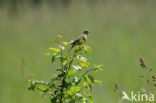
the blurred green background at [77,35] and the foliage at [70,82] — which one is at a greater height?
the blurred green background at [77,35]

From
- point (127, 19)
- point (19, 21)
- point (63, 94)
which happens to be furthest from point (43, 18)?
point (63, 94)

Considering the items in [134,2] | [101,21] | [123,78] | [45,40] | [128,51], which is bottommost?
[123,78]

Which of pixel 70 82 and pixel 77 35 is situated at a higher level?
pixel 77 35

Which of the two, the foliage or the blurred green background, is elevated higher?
the blurred green background

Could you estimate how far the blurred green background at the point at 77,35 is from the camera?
10.1 feet

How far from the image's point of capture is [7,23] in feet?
16.0

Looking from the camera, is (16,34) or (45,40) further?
(16,34)

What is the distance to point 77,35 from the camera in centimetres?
419

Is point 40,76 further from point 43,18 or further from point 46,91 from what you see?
point 46,91

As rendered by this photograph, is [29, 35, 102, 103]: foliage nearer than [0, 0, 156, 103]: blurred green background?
Yes

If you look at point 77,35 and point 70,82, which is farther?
point 77,35

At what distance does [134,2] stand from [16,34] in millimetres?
1803

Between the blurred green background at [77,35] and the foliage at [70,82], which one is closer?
the foliage at [70,82]

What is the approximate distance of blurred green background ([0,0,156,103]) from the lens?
10.1ft
